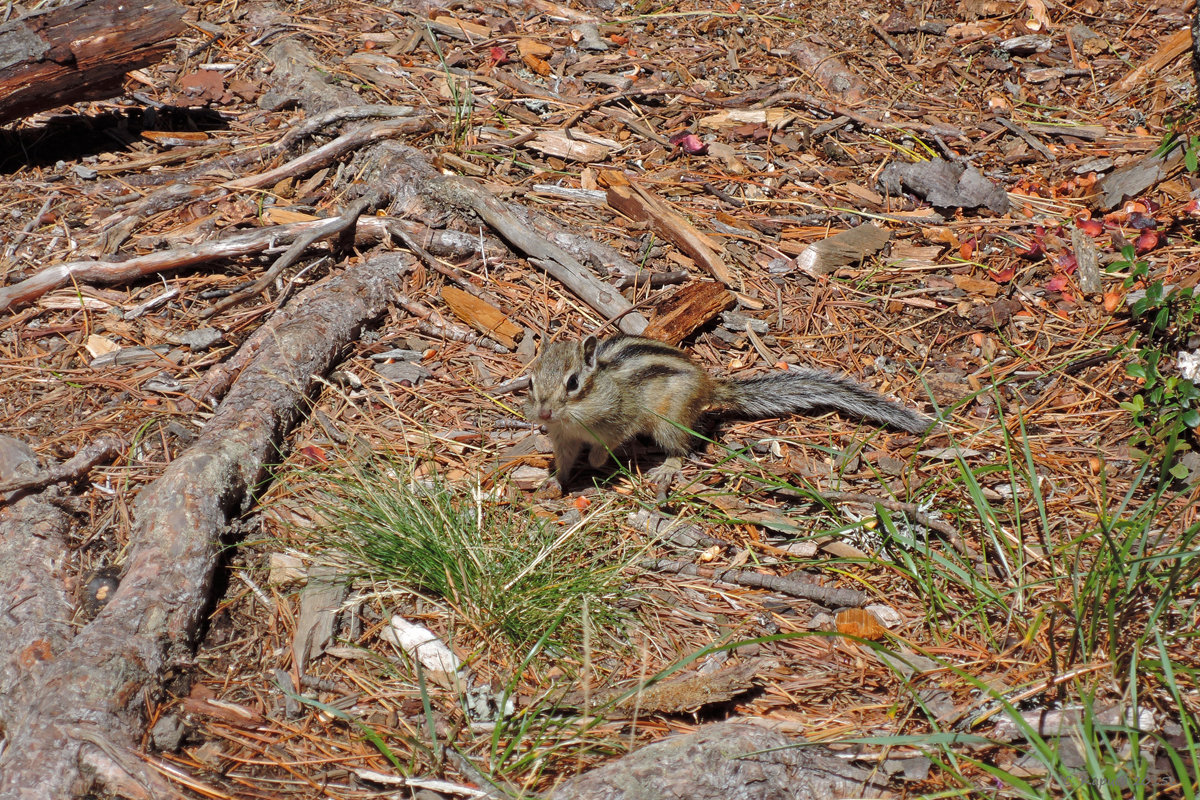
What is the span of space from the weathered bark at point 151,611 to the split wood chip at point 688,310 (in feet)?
5.19

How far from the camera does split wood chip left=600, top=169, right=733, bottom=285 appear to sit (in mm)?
4719

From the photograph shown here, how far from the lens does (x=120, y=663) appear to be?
9.02 ft

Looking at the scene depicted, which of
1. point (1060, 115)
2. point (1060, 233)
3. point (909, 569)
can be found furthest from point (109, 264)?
point (1060, 115)

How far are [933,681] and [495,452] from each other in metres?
2.01

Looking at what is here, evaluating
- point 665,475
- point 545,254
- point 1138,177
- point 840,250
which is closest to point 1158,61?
point 1138,177

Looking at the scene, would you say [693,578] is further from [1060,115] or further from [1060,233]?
[1060,115]

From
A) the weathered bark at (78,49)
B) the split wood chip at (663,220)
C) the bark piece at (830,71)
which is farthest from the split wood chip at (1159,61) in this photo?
the weathered bark at (78,49)

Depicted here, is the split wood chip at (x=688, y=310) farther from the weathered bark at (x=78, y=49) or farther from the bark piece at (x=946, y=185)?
the weathered bark at (x=78, y=49)

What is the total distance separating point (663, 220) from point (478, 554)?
8.25ft

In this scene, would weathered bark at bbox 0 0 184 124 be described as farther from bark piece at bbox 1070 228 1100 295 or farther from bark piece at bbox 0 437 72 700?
bark piece at bbox 1070 228 1100 295

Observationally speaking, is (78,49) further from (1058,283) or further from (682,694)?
(1058,283)

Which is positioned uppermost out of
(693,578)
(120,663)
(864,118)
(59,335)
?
(864,118)

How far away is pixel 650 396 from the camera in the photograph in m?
3.86

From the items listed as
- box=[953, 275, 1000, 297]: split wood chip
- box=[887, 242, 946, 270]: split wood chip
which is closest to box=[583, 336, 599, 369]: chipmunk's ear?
box=[887, 242, 946, 270]: split wood chip
